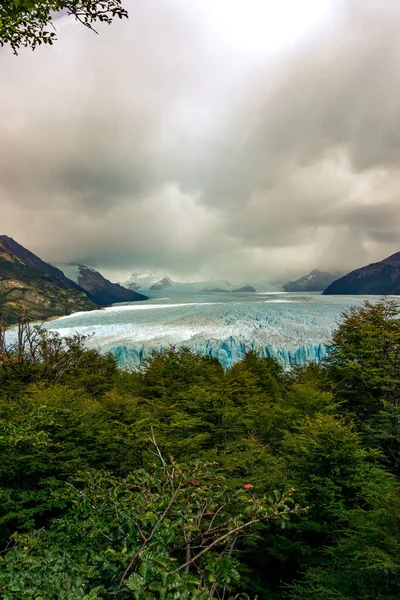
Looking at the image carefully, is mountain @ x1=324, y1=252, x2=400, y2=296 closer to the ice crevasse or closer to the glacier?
the glacier

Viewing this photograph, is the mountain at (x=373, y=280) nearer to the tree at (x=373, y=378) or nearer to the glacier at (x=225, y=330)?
the glacier at (x=225, y=330)

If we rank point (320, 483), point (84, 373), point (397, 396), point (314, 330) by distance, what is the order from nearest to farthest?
point (320, 483)
point (397, 396)
point (84, 373)
point (314, 330)

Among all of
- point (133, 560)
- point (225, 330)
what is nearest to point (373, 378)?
point (133, 560)

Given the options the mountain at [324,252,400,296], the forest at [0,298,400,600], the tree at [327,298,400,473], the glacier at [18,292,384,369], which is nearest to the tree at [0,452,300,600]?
the forest at [0,298,400,600]

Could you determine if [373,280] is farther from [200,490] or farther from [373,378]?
[200,490]

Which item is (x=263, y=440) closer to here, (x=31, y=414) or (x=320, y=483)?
(x=320, y=483)

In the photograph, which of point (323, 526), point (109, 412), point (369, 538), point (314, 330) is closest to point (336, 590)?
point (369, 538)

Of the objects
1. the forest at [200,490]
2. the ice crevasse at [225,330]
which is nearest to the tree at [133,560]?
the forest at [200,490]
